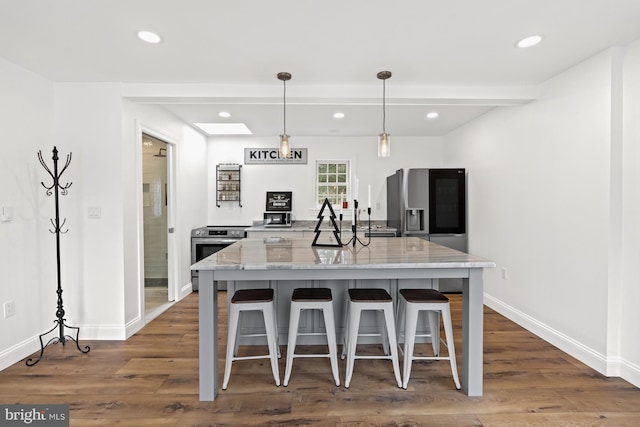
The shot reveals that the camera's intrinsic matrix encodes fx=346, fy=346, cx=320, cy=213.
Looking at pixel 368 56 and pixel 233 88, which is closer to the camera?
pixel 368 56

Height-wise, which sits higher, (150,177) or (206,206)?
(150,177)

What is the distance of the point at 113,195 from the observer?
10.2 ft

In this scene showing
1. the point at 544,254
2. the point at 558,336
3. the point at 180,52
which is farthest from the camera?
the point at 544,254

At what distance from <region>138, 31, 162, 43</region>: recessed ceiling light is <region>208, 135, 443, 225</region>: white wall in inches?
123

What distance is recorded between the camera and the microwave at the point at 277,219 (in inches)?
209

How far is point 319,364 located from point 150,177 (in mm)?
3272

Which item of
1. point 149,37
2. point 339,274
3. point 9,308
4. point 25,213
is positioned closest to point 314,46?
point 149,37

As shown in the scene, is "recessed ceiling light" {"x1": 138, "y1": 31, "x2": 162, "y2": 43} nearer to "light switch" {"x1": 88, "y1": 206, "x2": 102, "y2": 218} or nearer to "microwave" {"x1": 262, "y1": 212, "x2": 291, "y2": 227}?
"light switch" {"x1": 88, "y1": 206, "x2": 102, "y2": 218}

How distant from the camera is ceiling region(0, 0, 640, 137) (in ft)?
6.44

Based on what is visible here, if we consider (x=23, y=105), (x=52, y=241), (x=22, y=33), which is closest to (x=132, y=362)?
(x=52, y=241)

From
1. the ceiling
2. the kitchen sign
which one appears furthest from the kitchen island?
the kitchen sign

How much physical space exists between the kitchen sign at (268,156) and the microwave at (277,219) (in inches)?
32.0

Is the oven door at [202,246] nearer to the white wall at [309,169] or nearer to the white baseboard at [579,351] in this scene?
the white wall at [309,169]

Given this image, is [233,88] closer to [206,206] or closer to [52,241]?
[52,241]
